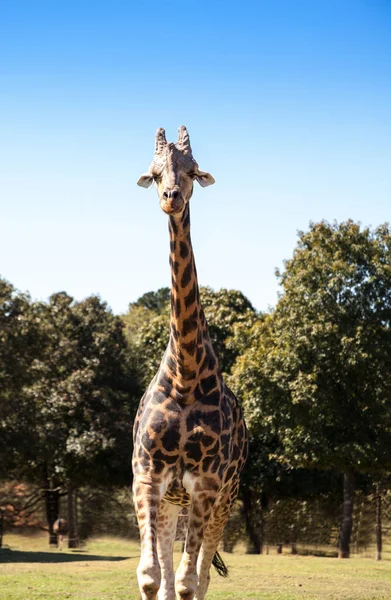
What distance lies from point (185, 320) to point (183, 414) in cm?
94

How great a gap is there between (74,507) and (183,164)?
105 ft

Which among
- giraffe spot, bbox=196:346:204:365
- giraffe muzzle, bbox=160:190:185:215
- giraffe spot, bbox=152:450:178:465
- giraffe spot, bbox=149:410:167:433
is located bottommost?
giraffe spot, bbox=152:450:178:465

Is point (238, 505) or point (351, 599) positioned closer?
point (351, 599)

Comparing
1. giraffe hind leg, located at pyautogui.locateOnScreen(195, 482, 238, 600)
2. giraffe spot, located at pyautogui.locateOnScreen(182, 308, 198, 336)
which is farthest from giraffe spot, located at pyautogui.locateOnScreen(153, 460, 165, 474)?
giraffe hind leg, located at pyautogui.locateOnScreen(195, 482, 238, 600)

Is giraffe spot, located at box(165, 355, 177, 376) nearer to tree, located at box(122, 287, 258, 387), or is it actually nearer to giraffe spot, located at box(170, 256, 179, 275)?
giraffe spot, located at box(170, 256, 179, 275)

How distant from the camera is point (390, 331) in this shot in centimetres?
2878

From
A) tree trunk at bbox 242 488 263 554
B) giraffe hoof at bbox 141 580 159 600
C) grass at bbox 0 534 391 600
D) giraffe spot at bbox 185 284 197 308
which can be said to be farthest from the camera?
tree trunk at bbox 242 488 263 554

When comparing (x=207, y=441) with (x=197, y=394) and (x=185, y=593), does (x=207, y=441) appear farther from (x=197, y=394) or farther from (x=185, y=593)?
(x=185, y=593)

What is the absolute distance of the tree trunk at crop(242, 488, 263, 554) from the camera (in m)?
34.9

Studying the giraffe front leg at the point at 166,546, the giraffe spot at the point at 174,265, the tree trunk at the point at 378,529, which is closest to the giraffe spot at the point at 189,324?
the giraffe spot at the point at 174,265

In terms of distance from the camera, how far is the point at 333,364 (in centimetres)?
2905

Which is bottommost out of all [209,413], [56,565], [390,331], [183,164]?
[56,565]

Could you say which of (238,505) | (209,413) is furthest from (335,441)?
(209,413)

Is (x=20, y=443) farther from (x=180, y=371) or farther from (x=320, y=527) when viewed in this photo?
(x=180, y=371)
